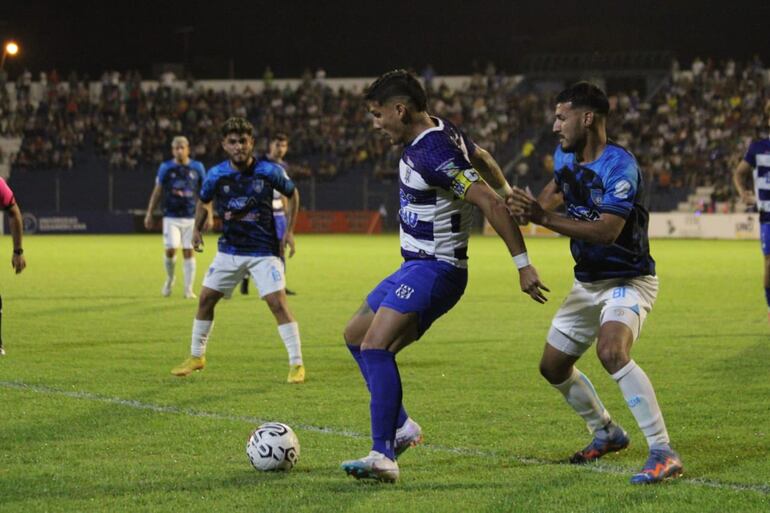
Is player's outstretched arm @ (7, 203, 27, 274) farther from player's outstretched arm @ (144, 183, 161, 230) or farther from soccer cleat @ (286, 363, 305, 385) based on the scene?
player's outstretched arm @ (144, 183, 161, 230)

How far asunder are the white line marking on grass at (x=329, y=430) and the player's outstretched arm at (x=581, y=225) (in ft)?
4.23

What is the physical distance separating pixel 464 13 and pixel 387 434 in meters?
55.1

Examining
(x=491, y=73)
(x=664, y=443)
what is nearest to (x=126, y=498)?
(x=664, y=443)

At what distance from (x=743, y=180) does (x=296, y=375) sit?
5.85 m

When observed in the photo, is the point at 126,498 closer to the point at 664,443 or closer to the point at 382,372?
the point at 382,372

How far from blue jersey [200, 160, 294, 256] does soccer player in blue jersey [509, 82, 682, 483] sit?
4.05 meters

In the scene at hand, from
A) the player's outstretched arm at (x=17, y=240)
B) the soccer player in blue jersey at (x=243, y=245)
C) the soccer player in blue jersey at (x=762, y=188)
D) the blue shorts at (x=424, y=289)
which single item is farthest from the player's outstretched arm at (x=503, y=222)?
the soccer player in blue jersey at (x=762, y=188)

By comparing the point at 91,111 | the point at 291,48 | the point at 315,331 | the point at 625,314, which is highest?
the point at 291,48

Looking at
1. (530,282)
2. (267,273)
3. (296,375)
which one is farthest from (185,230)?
(530,282)

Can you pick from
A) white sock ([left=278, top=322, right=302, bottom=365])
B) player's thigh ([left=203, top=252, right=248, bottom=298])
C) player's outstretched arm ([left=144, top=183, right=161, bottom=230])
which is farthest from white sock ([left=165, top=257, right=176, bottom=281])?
white sock ([left=278, top=322, right=302, bottom=365])

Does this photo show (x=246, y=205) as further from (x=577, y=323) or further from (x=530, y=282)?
(x=530, y=282)

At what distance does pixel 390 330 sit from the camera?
251 inches

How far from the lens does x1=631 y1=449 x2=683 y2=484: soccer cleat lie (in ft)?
20.1

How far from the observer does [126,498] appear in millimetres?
5895
